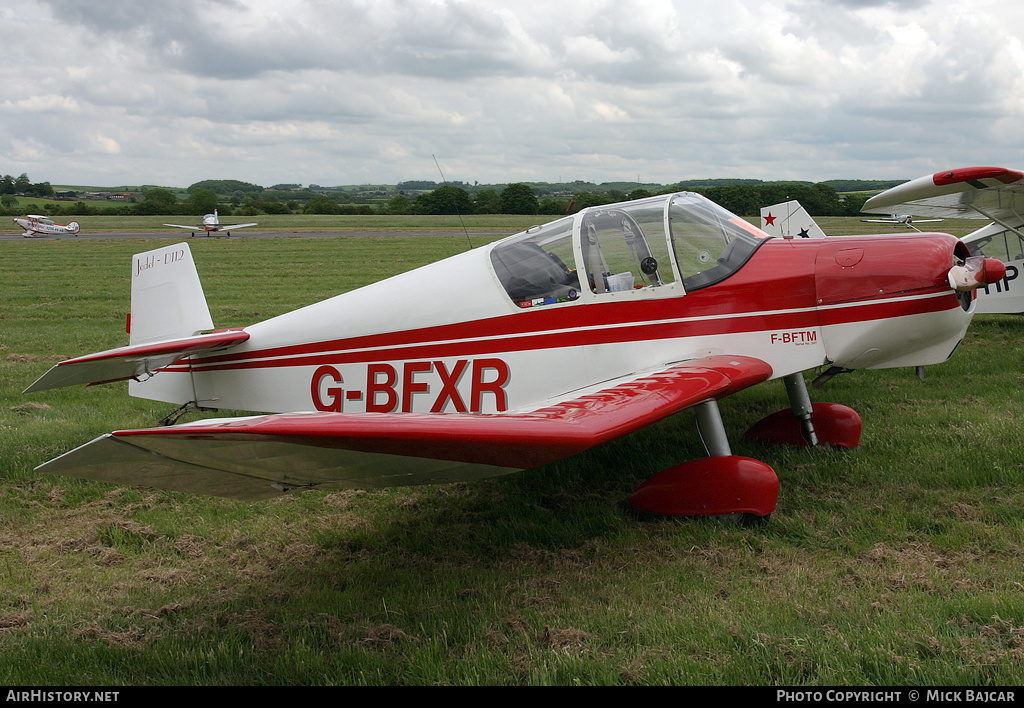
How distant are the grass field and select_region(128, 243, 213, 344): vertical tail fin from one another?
53.9 inches

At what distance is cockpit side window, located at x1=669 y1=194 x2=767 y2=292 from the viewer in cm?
506

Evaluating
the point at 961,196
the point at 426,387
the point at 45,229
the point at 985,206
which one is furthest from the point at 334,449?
the point at 45,229

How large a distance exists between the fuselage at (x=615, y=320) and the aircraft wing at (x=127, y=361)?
0.73 metres

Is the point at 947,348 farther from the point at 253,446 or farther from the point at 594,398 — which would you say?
the point at 253,446

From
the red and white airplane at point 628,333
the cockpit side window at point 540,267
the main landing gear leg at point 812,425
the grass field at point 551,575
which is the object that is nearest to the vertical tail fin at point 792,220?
the grass field at point 551,575

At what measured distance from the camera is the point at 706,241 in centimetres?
521

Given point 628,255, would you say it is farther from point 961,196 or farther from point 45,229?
point 45,229

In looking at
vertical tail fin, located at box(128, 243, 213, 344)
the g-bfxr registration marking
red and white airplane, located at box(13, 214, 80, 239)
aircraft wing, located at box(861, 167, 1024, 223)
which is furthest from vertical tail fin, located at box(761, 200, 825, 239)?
red and white airplane, located at box(13, 214, 80, 239)

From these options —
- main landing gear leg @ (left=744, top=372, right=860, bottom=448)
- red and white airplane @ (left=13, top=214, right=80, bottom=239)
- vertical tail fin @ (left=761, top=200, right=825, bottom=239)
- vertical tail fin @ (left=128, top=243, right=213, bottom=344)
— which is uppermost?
red and white airplane @ (left=13, top=214, right=80, bottom=239)

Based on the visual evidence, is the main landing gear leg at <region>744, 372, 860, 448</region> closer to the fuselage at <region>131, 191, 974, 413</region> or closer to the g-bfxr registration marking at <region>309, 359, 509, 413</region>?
the fuselage at <region>131, 191, 974, 413</region>

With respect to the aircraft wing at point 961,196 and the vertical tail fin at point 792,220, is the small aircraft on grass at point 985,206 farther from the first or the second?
the vertical tail fin at point 792,220

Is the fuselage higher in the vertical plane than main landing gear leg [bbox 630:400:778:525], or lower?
higher

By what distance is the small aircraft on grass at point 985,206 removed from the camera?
710cm

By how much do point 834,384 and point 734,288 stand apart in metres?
3.88
